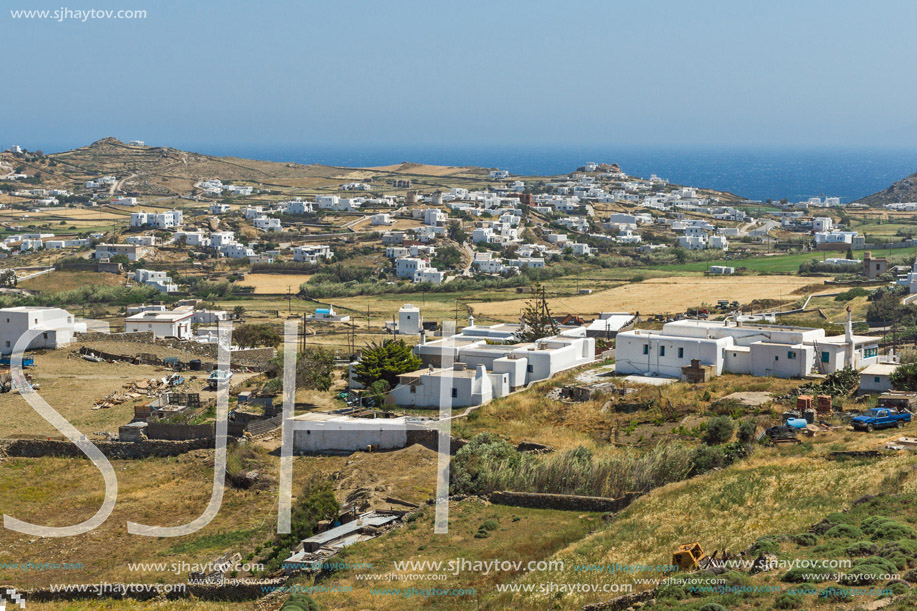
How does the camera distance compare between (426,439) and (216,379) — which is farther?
(216,379)

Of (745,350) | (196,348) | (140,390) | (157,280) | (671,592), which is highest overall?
(745,350)

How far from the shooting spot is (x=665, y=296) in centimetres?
5875

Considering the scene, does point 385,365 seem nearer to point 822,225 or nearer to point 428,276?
point 428,276

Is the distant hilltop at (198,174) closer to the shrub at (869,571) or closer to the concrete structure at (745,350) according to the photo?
the concrete structure at (745,350)

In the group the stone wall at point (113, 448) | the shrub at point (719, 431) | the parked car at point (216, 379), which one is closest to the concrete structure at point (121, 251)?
the parked car at point (216, 379)

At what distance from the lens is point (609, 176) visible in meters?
150

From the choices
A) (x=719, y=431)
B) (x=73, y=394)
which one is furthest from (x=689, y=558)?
(x=73, y=394)

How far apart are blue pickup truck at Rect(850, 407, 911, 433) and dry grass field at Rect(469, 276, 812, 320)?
93.3 ft

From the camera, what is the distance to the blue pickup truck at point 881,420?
73.5 ft

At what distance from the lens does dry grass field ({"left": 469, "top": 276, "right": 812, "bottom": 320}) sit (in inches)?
2135

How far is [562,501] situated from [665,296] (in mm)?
40136

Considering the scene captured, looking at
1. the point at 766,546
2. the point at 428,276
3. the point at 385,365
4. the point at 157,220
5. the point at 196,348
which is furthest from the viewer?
the point at 157,220

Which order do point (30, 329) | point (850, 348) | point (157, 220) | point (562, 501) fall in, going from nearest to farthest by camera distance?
1. point (562, 501)
2. point (850, 348)
3. point (30, 329)
4. point (157, 220)

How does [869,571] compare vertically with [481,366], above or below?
above
